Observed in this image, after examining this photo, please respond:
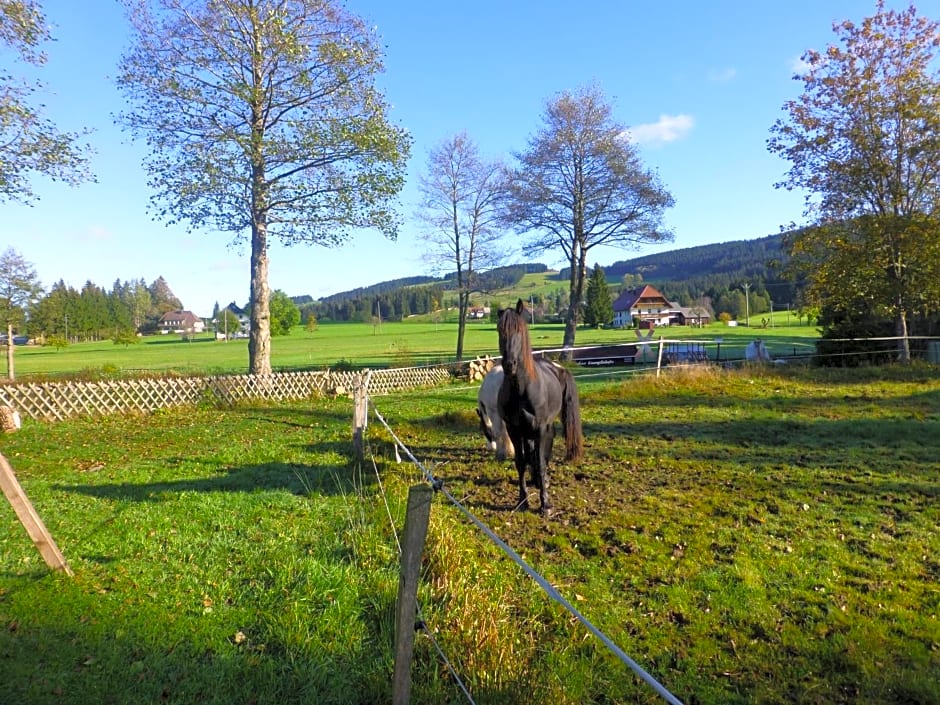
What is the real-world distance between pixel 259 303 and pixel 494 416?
33.5 ft

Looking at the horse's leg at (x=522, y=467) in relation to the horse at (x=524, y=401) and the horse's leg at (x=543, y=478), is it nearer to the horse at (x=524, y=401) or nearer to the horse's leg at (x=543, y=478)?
the horse at (x=524, y=401)

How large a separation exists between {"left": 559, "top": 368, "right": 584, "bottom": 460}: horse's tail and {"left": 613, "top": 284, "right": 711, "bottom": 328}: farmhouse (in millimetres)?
85632

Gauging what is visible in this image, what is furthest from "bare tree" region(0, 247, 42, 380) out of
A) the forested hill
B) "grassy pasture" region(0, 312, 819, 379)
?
the forested hill

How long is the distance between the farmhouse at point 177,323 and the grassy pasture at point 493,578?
11569cm

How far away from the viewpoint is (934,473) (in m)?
6.54

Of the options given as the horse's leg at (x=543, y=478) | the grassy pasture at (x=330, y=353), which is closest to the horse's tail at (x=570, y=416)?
the horse's leg at (x=543, y=478)

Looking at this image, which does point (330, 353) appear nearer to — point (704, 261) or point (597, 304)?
point (597, 304)

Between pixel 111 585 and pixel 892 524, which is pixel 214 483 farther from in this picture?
pixel 892 524

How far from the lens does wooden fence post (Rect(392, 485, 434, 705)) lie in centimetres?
223

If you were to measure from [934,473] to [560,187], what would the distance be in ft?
68.9

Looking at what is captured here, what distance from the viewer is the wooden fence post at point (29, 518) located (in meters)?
4.01

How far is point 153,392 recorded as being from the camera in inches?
529

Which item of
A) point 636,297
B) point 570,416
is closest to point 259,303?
point 570,416

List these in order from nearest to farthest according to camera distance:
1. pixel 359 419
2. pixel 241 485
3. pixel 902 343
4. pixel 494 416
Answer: pixel 241 485 → pixel 494 416 → pixel 359 419 → pixel 902 343
